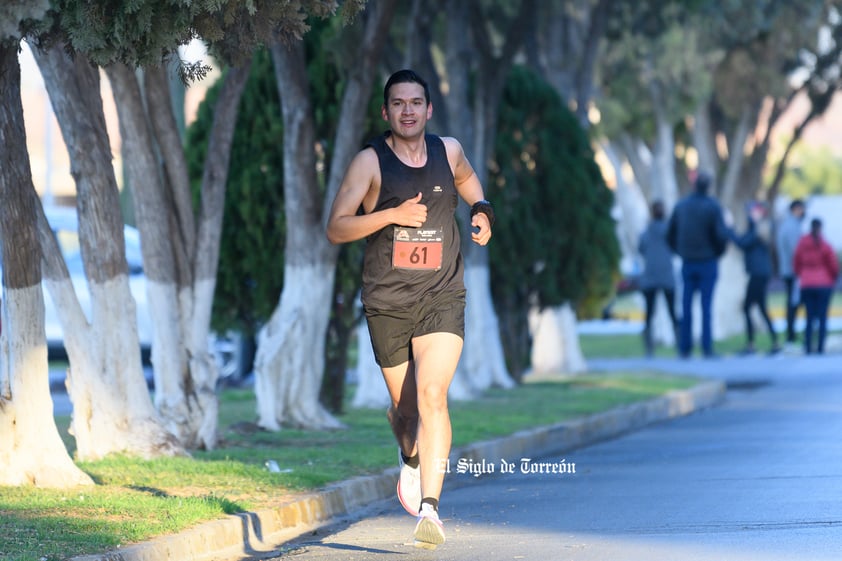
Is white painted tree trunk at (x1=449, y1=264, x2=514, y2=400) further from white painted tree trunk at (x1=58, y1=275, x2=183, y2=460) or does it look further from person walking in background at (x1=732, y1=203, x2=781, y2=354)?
person walking in background at (x1=732, y1=203, x2=781, y2=354)

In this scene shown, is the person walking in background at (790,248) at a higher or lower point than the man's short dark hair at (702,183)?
lower

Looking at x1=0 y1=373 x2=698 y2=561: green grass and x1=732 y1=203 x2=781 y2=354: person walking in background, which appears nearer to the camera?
x1=0 y1=373 x2=698 y2=561: green grass

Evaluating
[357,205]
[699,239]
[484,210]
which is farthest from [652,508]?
[699,239]

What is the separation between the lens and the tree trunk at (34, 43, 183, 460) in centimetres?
989

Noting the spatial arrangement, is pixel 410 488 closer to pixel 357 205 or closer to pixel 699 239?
pixel 357 205

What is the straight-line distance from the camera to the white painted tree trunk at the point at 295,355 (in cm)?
1221

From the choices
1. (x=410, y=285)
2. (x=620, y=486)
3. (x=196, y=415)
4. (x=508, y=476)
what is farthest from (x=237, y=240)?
(x=410, y=285)

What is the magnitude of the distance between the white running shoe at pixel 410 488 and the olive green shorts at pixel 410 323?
504 millimetres

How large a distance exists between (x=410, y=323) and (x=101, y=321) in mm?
3307

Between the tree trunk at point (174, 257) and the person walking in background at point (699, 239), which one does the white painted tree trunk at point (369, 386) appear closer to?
the tree trunk at point (174, 257)

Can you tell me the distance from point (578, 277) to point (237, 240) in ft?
18.1

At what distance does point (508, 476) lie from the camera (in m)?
10.8

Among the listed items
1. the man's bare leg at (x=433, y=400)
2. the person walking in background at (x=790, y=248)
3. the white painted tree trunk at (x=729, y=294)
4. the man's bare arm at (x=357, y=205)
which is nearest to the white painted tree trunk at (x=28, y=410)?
the man's bare arm at (x=357, y=205)

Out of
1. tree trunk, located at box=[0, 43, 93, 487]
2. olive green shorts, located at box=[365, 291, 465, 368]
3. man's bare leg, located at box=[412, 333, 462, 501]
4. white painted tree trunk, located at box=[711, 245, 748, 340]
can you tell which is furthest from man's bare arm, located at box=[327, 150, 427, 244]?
white painted tree trunk, located at box=[711, 245, 748, 340]
